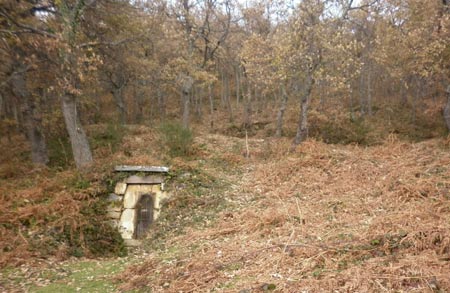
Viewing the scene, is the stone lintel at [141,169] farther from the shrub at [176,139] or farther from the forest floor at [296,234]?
the shrub at [176,139]

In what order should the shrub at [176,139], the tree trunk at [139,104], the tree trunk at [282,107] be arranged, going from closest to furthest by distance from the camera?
the shrub at [176,139] → the tree trunk at [282,107] → the tree trunk at [139,104]

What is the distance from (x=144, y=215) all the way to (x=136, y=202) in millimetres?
447

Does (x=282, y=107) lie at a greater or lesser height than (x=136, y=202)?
greater

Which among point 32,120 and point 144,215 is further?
point 32,120

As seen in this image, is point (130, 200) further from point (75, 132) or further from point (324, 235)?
point (324, 235)

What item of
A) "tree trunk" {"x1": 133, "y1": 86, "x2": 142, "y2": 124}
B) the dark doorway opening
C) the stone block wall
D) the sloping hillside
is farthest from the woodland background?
"tree trunk" {"x1": 133, "y1": 86, "x2": 142, "y2": 124}

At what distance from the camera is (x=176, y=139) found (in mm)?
10984

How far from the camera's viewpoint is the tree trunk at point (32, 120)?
9758 millimetres

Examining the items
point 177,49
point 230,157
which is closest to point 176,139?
point 230,157

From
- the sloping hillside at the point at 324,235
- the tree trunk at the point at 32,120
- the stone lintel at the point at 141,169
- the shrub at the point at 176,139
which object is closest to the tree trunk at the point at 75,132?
the stone lintel at the point at 141,169

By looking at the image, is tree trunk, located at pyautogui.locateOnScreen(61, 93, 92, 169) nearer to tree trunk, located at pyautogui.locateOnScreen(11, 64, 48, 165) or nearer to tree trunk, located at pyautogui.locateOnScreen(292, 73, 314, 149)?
tree trunk, located at pyautogui.locateOnScreen(11, 64, 48, 165)

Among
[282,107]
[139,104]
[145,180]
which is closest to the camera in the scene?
[145,180]

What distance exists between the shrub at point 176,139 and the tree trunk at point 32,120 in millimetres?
3971

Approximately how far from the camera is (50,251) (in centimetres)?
610
